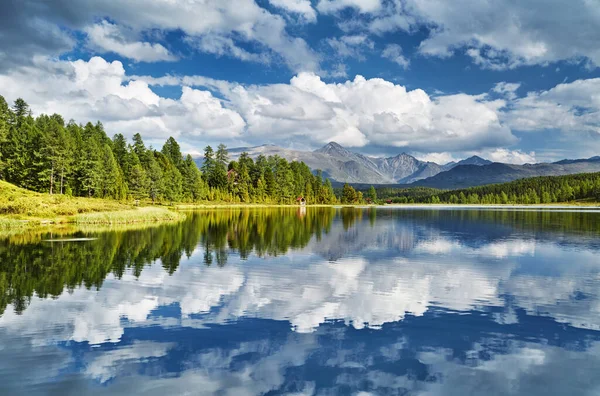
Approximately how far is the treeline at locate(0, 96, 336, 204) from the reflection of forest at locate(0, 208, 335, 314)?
172ft

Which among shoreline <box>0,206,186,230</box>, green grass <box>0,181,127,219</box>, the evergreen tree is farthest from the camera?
the evergreen tree

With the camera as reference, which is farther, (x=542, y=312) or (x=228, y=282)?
(x=228, y=282)

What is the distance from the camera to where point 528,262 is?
95.8 feet

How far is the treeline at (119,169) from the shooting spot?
87.8m

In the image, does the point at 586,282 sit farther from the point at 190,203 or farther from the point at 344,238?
the point at 190,203

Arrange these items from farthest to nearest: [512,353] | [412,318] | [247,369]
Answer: [412,318]
[512,353]
[247,369]

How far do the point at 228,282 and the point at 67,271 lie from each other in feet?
36.3

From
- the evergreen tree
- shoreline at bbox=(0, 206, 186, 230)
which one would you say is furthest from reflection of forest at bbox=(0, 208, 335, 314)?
the evergreen tree

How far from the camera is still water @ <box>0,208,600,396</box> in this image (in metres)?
10.8

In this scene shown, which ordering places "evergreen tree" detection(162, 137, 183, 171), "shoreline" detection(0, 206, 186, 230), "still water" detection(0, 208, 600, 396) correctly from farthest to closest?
1. "evergreen tree" detection(162, 137, 183, 171)
2. "shoreline" detection(0, 206, 186, 230)
3. "still water" detection(0, 208, 600, 396)

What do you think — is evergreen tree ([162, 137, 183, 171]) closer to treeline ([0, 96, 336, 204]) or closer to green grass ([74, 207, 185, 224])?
treeline ([0, 96, 336, 204])

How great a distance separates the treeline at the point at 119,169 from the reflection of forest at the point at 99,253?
172 ft

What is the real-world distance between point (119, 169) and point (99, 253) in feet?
288

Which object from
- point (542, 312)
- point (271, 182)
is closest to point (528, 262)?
point (542, 312)
